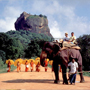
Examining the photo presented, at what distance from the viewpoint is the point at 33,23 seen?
406 ft

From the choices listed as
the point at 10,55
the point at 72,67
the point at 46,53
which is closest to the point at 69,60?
the point at 72,67

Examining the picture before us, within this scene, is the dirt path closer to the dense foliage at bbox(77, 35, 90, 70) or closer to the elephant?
the elephant

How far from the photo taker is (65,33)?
9.78 m

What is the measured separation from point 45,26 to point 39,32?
8.34 m

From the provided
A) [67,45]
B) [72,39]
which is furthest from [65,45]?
[72,39]

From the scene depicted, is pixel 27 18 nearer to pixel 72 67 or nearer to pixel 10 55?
pixel 10 55

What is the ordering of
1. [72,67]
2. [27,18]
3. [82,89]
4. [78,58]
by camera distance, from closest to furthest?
[82,89], [72,67], [78,58], [27,18]

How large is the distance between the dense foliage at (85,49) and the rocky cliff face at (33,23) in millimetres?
91109

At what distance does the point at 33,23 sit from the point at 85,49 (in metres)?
93.9

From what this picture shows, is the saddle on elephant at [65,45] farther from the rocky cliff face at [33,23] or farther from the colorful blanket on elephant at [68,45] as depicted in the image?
the rocky cliff face at [33,23]

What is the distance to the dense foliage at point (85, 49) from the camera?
3114 cm

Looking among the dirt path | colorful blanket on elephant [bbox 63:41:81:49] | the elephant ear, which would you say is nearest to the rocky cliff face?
the dirt path

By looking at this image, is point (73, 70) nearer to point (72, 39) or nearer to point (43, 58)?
point (43, 58)

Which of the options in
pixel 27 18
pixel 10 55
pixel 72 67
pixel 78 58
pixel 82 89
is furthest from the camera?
pixel 27 18
